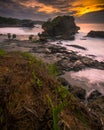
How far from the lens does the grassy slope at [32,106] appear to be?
3.50m

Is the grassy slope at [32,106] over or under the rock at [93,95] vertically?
over

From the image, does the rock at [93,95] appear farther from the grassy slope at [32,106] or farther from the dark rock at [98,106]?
the grassy slope at [32,106]

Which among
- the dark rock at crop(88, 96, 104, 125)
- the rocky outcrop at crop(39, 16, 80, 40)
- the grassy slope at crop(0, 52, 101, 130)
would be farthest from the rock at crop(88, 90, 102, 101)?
the rocky outcrop at crop(39, 16, 80, 40)

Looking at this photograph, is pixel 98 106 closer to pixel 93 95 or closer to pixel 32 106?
pixel 93 95

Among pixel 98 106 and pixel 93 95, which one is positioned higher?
pixel 98 106

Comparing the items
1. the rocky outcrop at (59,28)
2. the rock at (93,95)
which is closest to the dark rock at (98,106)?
the rock at (93,95)

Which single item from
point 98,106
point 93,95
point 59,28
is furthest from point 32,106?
point 59,28

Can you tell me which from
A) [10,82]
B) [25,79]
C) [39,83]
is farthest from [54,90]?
[10,82]

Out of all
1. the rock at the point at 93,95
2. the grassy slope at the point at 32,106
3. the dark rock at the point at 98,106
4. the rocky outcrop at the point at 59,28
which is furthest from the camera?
the rocky outcrop at the point at 59,28

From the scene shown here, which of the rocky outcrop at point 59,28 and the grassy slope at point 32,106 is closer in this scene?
the grassy slope at point 32,106

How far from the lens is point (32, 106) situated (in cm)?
387

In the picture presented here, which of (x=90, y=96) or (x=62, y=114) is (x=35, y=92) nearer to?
(x=62, y=114)

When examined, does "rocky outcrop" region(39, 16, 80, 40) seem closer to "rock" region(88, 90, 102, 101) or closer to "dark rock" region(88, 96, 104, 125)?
"rock" region(88, 90, 102, 101)

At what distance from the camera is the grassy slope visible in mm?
3500
